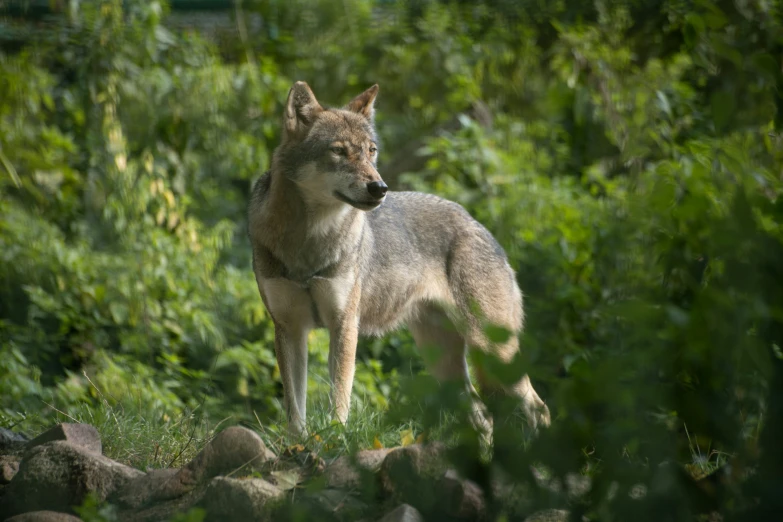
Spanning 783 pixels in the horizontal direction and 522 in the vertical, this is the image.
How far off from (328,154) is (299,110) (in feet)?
1.20

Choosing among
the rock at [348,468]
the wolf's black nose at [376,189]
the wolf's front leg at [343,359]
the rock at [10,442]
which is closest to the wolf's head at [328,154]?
the wolf's black nose at [376,189]

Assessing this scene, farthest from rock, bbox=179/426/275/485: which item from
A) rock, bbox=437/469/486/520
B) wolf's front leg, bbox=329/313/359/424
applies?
wolf's front leg, bbox=329/313/359/424

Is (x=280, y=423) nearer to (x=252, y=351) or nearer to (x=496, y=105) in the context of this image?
(x=252, y=351)

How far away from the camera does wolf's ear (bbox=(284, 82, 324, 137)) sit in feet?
15.0

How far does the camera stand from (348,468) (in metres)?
2.97

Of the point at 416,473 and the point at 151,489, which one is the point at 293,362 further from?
the point at 416,473

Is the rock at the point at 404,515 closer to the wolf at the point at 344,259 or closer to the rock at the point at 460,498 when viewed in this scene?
the rock at the point at 460,498

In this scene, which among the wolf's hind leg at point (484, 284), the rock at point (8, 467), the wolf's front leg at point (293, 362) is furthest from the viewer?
the wolf's hind leg at point (484, 284)

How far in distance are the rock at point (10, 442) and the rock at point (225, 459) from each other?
1105 millimetres

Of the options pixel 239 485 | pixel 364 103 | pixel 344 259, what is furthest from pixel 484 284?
pixel 239 485

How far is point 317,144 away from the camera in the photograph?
14.7 feet

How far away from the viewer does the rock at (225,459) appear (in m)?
3.09

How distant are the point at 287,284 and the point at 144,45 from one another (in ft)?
14.1

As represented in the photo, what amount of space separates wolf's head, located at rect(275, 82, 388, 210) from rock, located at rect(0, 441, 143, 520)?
1.77 metres
